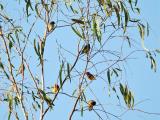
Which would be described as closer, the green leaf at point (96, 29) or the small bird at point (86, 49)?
the green leaf at point (96, 29)

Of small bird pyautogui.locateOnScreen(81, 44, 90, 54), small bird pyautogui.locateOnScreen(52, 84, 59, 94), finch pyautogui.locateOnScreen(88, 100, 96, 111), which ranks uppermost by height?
small bird pyautogui.locateOnScreen(81, 44, 90, 54)

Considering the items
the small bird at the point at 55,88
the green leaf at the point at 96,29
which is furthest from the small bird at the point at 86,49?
the small bird at the point at 55,88

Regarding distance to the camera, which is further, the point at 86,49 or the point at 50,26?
the point at 50,26

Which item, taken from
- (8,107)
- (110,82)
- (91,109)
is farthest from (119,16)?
(8,107)

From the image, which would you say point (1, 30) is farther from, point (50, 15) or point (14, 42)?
point (50, 15)

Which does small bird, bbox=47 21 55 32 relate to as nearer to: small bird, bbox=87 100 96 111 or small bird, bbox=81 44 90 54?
small bird, bbox=81 44 90 54

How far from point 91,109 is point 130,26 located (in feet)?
1.77

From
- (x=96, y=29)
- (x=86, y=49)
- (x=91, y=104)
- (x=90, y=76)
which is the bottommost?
(x=91, y=104)

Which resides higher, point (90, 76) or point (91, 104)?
point (90, 76)

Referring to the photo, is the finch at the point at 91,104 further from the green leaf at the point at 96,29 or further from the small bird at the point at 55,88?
the green leaf at the point at 96,29

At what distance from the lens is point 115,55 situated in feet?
7.15

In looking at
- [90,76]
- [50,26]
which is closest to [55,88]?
[90,76]

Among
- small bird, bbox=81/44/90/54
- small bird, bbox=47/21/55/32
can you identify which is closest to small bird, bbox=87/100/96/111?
small bird, bbox=81/44/90/54

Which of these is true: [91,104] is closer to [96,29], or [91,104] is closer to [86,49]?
[86,49]
